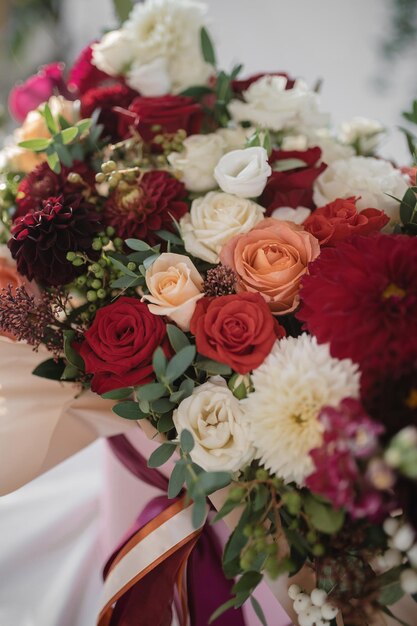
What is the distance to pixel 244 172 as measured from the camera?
66 cm

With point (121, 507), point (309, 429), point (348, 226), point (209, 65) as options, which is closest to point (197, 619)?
point (121, 507)

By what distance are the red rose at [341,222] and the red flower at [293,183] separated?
60 mm

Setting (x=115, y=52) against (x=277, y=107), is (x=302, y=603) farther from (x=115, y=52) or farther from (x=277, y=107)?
(x=115, y=52)

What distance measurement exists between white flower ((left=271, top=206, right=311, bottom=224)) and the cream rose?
0.15 meters

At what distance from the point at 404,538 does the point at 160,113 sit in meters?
0.65

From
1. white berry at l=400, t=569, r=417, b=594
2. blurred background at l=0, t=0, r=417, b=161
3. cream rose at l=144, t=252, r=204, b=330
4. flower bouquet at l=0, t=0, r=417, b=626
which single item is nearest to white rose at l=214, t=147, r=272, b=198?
flower bouquet at l=0, t=0, r=417, b=626

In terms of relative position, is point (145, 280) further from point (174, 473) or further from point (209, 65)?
point (209, 65)

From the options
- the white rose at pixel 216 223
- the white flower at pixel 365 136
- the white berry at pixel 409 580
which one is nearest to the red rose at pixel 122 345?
the white rose at pixel 216 223

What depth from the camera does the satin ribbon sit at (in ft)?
2.23

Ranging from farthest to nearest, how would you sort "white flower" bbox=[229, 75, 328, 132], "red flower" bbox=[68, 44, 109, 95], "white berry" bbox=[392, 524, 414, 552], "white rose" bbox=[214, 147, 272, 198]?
"red flower" bbox=[68, 44, 109, 95] → "white flower" bbox=[229, 75, 328, 132] → "white rose" bbox=[214, 147, 272, 198] → "white berry" bbox=[392, 524, 414, 552]

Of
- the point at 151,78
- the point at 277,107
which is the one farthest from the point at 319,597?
the point at 151,78

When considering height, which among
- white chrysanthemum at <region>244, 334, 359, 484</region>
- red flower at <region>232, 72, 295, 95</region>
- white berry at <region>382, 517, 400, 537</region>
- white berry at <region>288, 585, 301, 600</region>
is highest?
red flower at <region>232, 72, 295, 95</region>

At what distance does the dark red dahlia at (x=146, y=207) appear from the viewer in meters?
0.70

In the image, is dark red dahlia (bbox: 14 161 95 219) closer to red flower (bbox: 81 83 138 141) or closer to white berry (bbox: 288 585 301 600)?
red flower (bbox: 81 83 138 141)
